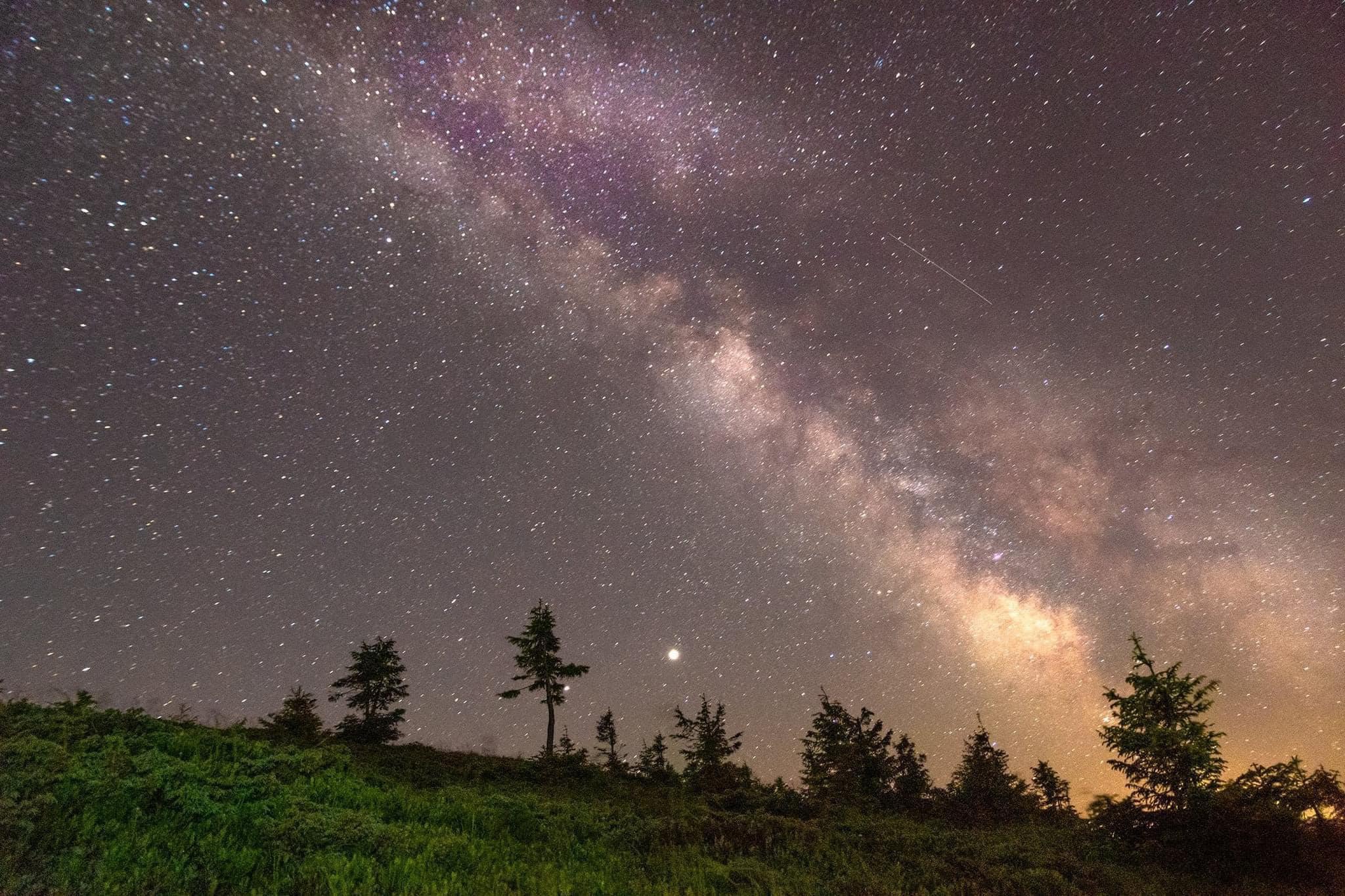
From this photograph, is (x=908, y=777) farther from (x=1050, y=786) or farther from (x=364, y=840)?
(x=364, y=840)

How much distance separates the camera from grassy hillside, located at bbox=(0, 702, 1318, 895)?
6789 mm

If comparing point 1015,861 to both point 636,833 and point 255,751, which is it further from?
point 255,751

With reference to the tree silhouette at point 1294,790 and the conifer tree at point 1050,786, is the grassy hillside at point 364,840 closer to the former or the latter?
the tree silhouette at point 1294,790

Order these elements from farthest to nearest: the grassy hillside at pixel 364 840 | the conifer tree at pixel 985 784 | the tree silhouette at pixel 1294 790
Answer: the conifer tree at pixel 985 784 → the tree silhouette at pixel 1294 790 → the grassy hillside at pixel 364 840

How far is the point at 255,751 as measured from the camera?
13.7m

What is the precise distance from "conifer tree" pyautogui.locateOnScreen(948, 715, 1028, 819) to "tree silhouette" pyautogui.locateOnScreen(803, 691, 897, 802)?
450 cm

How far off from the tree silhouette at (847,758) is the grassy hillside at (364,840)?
65.6 feet

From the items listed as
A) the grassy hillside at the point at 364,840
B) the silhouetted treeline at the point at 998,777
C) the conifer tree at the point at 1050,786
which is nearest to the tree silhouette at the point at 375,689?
the silhouetted treeline at the point at 998,777

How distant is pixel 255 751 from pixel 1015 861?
18.4 m

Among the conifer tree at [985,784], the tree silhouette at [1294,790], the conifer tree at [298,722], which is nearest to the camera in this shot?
the tree silhouette at [1294,790]

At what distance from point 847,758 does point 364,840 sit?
36040mm

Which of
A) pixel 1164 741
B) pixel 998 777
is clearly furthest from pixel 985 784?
pixel 1164 741

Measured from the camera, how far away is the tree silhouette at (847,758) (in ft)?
122

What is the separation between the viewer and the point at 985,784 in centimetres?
4059
